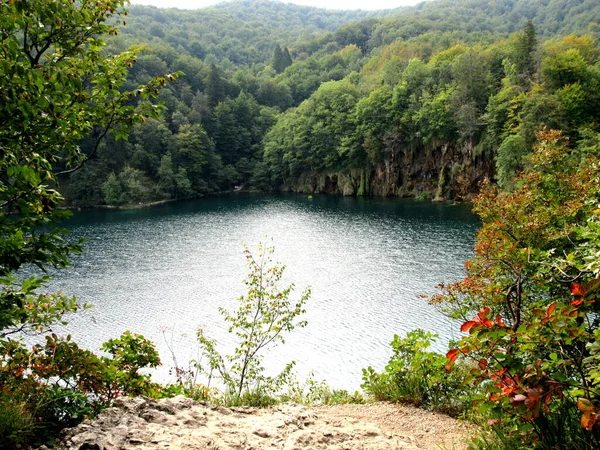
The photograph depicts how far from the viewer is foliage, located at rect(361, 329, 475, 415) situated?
7.16 metres

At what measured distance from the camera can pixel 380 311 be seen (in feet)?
70.8

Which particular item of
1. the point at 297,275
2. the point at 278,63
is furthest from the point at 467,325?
the point at 278,63

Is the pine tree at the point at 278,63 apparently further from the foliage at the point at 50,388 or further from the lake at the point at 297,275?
the foliage at the point at 50,388

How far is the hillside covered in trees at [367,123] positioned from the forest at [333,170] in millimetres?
350

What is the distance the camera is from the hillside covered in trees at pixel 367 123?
45.0m

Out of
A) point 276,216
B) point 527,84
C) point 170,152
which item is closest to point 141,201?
point 170,152

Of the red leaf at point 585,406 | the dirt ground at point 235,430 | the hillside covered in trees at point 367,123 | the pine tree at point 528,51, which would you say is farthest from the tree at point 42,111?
the pine tree at point 528,51

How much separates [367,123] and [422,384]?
66329 mm

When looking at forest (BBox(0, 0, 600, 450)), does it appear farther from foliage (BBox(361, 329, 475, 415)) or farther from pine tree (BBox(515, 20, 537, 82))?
pine tree (BBox(515, 20, 537, 82))

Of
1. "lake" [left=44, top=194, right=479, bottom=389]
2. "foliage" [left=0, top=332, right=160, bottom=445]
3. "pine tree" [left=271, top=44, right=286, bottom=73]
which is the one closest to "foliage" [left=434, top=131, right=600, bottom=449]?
"foliage" [left=0, top=332, right=160, bottom=445]

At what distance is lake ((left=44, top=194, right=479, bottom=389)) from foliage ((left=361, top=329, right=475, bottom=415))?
6.63 metres

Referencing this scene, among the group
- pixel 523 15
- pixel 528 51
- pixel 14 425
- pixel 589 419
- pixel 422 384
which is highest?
pixel 523 15

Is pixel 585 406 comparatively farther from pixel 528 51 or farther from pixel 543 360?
pixel 528 51

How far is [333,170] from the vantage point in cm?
7519
